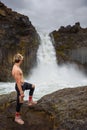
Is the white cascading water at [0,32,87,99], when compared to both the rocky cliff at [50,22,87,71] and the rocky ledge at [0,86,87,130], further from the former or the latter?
the rocky ledge at [0,86,87,130]

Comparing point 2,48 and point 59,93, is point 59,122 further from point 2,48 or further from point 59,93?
point 2,48

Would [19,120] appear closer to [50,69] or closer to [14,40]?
[14,40]

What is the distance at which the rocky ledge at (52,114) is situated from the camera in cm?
961

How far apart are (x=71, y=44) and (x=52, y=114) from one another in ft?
201

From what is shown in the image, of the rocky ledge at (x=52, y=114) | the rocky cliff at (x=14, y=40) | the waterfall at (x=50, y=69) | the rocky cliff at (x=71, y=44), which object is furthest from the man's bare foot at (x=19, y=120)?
the rocky cliff at (x=71, y=44)

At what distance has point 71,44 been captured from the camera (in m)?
70.9

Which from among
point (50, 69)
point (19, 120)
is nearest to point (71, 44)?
point (50, 69)

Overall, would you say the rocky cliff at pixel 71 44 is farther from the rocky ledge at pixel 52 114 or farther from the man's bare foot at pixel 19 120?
the man's bare foot at pixel 19 120

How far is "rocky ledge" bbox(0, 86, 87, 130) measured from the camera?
9.61m

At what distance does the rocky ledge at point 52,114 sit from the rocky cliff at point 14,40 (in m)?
44.5

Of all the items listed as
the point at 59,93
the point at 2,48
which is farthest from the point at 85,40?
the point at 59,93

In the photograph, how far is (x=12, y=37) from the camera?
58.5m

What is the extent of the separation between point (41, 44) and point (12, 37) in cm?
881

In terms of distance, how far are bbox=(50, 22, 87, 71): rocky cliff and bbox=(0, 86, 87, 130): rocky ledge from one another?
2125 inches
